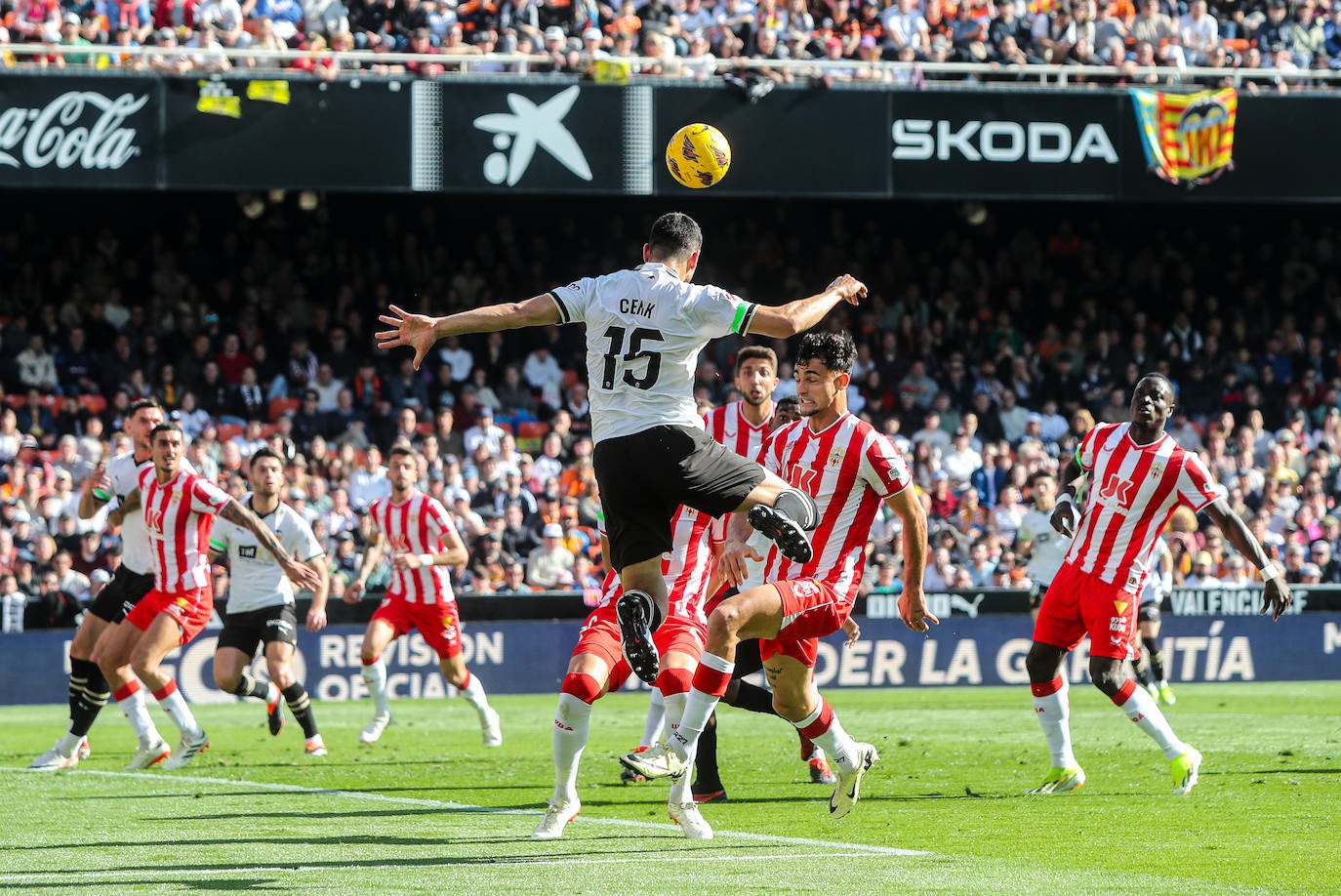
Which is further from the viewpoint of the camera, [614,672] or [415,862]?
[614,672]

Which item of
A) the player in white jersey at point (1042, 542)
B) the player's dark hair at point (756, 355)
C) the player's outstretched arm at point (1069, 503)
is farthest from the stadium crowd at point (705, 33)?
the player's outstretched arm at point (1069, 503)

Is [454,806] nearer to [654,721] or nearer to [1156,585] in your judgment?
[654,721]

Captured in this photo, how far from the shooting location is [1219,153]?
2408 centimetres

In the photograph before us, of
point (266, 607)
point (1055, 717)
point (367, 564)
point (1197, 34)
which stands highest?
point (1197, 34)

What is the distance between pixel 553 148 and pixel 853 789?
1604 centimetres

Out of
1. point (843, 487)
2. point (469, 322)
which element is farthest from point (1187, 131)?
point (469, 322)

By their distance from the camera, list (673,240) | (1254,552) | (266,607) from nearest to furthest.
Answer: (673,240)
(1254,552)
(266,607)

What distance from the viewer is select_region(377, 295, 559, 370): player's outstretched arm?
7078mm

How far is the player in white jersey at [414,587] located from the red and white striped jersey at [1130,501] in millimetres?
5485

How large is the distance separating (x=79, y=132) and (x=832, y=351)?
16.1m

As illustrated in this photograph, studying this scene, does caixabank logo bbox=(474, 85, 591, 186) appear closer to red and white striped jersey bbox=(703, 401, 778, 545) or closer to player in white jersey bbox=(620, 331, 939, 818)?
red and white striped jersey bbox=(703, 401, 778, 545)

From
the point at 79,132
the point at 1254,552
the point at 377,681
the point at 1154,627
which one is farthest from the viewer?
the point at 79,132

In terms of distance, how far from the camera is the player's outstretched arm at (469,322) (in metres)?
7.08

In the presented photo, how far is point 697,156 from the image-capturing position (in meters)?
8.84
